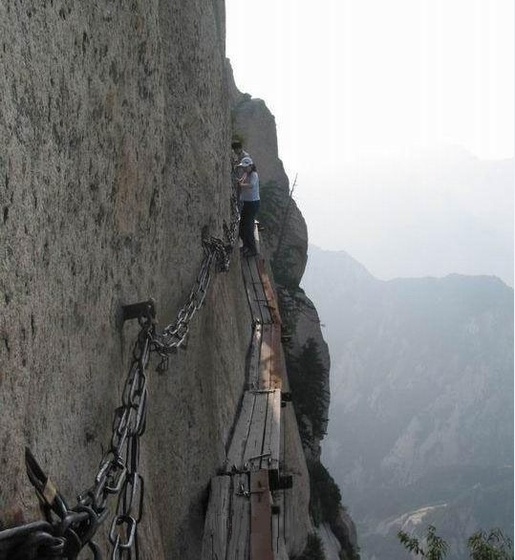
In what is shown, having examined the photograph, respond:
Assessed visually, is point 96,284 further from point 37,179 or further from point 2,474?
point 2,474

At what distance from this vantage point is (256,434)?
29.5 ft

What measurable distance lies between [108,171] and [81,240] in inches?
27.4

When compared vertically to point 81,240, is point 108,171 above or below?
above

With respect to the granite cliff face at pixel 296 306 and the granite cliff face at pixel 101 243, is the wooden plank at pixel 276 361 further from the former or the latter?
the granite cliff face at pixel 296 306

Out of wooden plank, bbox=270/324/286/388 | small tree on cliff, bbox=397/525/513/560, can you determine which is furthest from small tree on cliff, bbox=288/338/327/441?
wooden plank, bbox=270/324/286/388

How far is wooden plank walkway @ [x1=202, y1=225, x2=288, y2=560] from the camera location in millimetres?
6664

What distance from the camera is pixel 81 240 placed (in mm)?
4047

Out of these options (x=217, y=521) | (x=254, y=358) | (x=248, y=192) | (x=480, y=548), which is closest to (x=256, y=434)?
(x=217, y=521)

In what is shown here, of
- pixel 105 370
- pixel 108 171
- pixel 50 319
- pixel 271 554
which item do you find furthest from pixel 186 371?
pixel 50 319

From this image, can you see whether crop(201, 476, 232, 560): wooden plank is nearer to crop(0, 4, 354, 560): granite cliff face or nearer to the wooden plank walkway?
the wooden plank walkway

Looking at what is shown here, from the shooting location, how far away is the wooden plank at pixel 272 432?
26.5ft

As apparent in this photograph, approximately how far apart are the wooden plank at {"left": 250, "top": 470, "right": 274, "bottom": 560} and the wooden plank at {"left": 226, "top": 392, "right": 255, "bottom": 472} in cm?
65

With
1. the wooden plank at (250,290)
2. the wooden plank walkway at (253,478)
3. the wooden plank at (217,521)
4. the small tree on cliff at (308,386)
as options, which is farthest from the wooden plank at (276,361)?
the small tree on cliff at (308,386)

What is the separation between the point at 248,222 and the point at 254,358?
10.6 feet
